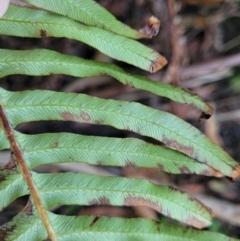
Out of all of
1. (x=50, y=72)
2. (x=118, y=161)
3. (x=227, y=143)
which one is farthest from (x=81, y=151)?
(x=227, y=143)

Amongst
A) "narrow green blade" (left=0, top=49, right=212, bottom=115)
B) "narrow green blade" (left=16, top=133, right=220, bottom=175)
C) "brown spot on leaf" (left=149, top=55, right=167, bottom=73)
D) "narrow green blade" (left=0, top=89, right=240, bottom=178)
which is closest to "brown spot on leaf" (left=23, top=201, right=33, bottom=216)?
"narrow green blade" (left=16, top=133, right=220, bottom=175)

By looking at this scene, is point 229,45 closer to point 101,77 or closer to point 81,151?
point 101,77

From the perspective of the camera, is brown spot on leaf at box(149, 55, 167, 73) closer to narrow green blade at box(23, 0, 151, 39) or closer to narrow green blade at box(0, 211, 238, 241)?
narrow green blade at box(23, 0, 151, 39)

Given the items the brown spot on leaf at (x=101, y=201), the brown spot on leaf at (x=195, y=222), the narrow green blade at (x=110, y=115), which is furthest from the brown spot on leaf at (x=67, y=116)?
the brown spot on leaf at (x=195, y=222)

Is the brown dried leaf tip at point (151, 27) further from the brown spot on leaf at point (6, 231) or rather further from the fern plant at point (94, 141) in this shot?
the brown spot on leaf at point (6, 231)

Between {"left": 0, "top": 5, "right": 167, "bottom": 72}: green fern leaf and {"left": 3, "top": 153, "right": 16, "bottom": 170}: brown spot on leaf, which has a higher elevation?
{"left": 0, "top": 5, "right": 167, "bottom": 72}: green fern leaf

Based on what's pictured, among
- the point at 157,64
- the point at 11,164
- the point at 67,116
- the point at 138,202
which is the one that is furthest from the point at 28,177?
the point at 157,64
